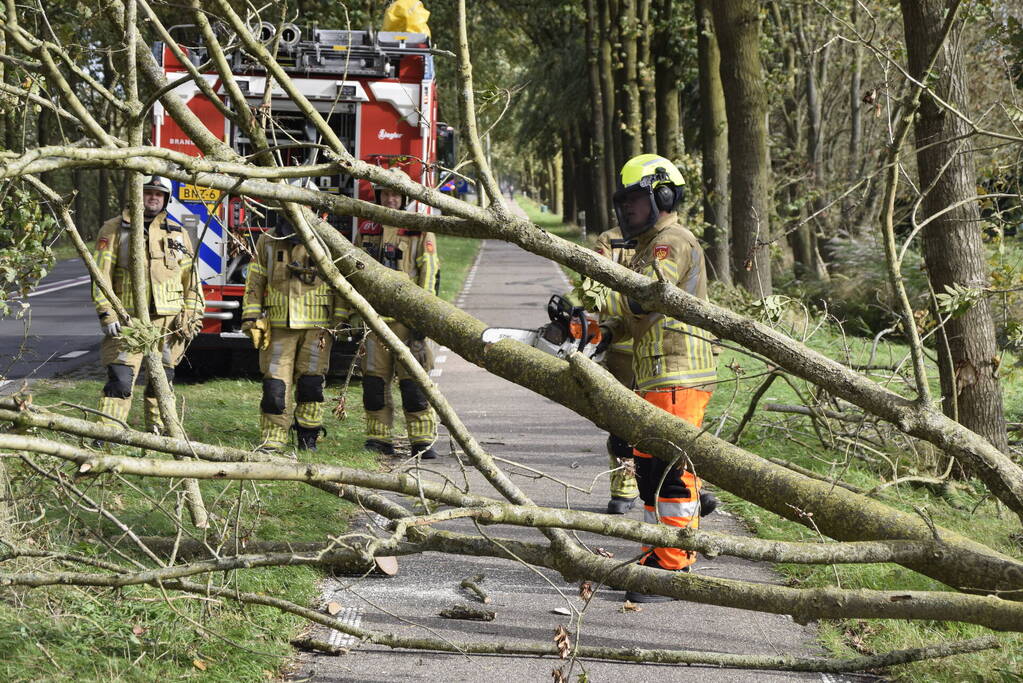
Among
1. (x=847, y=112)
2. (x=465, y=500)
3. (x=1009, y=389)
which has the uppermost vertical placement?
(x=847, y=112)

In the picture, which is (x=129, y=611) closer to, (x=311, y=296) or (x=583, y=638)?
(x=583, y=638)

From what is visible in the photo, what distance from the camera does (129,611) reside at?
4410 mm

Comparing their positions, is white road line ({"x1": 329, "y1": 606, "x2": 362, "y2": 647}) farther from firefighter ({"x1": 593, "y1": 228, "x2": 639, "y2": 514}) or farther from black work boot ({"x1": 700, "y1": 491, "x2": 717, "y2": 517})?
firefighter ({"x1": 593, "y1": 228, "x2": 639, "y2": 514})

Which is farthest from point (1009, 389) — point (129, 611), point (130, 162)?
point (130, 162)

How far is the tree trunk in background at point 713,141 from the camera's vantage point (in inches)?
619

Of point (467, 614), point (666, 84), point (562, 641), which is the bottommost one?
point (467, 614)

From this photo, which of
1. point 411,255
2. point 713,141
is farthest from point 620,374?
point 713,141

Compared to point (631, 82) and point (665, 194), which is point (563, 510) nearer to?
point (665, 194)

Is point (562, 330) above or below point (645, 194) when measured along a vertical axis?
below

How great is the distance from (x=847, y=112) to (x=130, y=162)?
24181 millimetres

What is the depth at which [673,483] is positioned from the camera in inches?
208

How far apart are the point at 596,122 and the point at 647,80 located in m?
6.78

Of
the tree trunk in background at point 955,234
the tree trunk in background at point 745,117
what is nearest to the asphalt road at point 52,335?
the tree trunk in background at point 955,234

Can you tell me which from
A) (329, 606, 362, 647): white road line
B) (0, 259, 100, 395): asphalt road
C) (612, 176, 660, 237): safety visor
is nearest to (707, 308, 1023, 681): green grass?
(612, 176, 660, 237): safety visor
